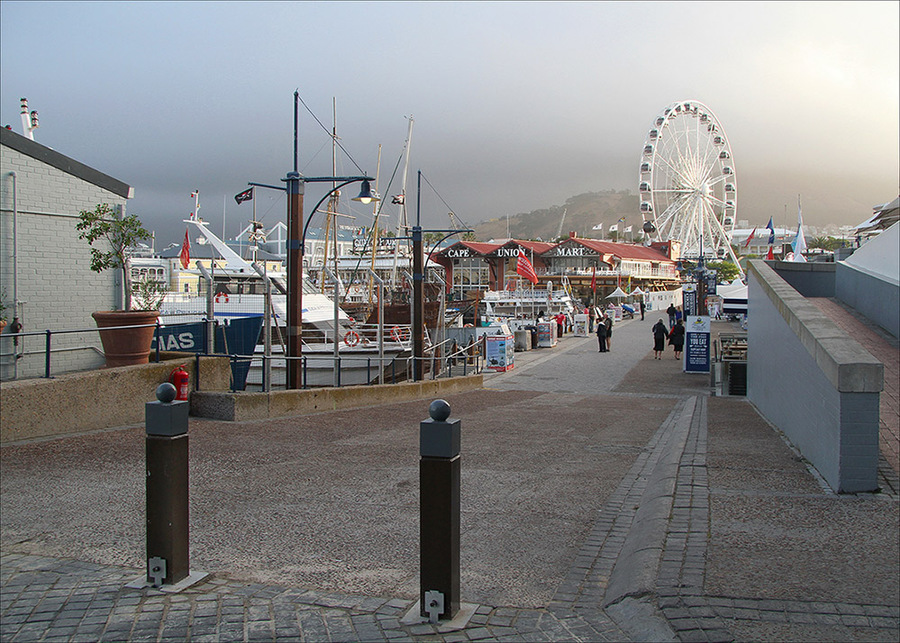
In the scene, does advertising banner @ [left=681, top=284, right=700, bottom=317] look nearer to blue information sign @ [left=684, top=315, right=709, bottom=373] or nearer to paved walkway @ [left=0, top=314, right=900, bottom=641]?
blue information sign @ [left=684, top=315, right=709, bottom=373]

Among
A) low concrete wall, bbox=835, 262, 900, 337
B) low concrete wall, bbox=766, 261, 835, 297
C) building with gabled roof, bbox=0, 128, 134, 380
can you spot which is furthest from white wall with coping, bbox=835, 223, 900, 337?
building with gabled roof, bbox=0, 128, 134, 380

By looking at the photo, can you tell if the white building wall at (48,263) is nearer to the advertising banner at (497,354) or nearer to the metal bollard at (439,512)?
the metal bollard at (439,512)

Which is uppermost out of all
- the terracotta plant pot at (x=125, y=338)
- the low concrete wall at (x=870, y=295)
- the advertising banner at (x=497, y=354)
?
the low concrete wall at (x=870, y=295)

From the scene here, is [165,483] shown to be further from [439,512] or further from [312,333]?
[312,333]

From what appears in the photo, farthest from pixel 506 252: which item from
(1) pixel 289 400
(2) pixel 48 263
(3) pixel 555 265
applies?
(1) pixel 289 400

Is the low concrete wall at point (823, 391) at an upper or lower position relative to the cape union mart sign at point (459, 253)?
lower

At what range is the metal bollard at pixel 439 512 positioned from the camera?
400 cm

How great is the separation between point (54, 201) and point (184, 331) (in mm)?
3094

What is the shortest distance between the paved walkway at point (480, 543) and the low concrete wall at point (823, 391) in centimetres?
26

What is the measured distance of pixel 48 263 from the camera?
13.5 meters

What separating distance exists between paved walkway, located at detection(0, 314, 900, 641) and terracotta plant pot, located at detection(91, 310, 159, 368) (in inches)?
63.6

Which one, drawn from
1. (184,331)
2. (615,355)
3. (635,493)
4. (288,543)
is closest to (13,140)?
(184,331)

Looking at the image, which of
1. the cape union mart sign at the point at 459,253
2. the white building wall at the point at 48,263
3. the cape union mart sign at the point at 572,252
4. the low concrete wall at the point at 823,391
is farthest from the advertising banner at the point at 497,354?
the cape union mart sign at the point at 572,252

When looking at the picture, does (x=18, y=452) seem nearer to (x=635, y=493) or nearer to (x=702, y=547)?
(x=635, y=493)
